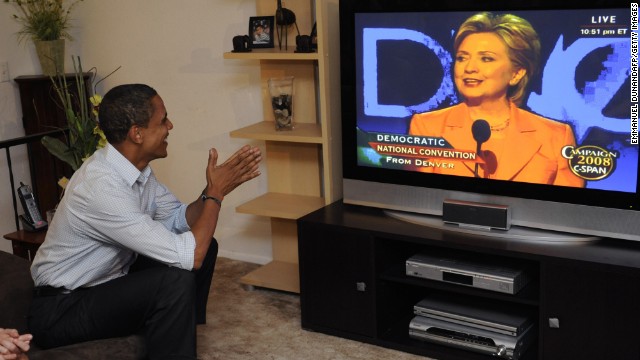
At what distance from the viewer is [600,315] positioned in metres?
2.70

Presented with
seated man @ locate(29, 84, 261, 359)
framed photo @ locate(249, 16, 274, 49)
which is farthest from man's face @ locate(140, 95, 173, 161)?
framed photo @ locate(249, 16, 274, 49)

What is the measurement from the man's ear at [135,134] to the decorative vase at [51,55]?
181 cm

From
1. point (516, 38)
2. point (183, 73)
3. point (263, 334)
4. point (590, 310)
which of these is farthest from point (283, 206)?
point (590, 310)

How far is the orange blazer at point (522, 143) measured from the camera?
9.37ft

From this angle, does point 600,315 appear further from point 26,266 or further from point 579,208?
point 26,266

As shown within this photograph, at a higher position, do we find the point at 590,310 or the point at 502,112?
the point at 502,112

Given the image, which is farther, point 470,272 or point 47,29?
point 47,29

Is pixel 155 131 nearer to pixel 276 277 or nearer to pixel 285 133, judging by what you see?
pixel 285 133

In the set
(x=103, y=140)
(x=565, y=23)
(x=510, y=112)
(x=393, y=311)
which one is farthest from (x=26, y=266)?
(x=565, y=23)

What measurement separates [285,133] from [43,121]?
1.64 m

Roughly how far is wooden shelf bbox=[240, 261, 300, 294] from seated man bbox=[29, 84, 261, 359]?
40.7 inches

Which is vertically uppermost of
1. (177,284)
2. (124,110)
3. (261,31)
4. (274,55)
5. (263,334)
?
(261,31)

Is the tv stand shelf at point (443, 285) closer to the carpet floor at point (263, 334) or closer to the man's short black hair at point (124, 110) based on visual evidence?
the carpet floor at point (263, 334)

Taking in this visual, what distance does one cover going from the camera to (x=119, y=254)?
8.87 ft
